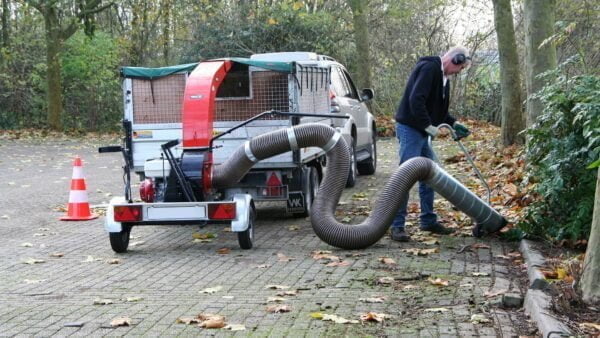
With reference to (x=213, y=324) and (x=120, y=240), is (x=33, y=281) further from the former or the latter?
(x=213, y=324)

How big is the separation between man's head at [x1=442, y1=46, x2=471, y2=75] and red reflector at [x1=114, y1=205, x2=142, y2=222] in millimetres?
3608

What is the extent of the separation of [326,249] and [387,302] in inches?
101

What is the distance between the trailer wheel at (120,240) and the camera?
360 inches

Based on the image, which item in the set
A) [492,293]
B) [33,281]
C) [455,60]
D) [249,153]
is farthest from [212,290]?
[455,60]

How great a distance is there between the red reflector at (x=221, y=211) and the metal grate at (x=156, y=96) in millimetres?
2229

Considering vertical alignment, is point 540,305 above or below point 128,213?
below

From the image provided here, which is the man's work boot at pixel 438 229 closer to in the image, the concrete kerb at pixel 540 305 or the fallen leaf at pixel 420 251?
the fallen leaf at pixel 420 251

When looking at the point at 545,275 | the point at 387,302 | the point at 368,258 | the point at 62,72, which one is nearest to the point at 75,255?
the point at 368,258

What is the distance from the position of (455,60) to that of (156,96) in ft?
12.4

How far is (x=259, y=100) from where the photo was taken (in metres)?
10.8

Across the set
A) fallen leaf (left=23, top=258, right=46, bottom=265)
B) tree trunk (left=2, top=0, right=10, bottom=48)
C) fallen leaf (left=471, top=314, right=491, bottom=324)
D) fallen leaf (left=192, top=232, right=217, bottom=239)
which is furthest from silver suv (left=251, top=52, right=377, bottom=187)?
tree trunk (left=2, top=0, right=10, bottom=48)

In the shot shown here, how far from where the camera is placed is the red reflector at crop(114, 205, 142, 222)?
29.7 ft

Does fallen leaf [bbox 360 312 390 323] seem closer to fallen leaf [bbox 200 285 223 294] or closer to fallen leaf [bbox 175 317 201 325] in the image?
fallen leaf [bbox 175 317 201 325]

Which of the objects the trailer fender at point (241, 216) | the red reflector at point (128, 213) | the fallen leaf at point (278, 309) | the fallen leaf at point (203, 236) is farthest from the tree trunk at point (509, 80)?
the fallen leaf at point (278, 309)
